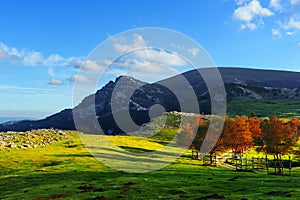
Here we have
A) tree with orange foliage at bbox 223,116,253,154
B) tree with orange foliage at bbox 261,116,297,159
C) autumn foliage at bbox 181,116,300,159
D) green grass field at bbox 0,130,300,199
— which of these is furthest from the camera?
tree with orange foliage at bbox 223,116,253,154

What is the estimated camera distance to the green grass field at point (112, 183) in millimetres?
51938

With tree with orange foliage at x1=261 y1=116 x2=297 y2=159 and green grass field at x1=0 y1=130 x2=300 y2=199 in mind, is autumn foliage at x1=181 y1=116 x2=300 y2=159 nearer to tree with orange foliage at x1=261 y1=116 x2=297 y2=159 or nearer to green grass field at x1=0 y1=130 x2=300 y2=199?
tree with orange foliage at x1=261 y1=116 x2=297 y2=159

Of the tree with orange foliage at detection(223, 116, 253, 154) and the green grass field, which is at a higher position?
the tree with orange foliage at detection(223, 116, 253, 154)

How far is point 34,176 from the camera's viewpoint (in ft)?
255

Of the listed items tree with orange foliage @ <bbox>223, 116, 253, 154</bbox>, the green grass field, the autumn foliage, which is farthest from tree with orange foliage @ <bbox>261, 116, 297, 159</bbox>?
the green grass field

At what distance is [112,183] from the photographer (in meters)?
65.4

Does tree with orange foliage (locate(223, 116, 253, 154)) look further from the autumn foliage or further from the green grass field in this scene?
the green grass field

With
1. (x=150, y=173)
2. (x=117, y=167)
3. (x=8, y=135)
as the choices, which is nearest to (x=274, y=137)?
(x=150, y=173)

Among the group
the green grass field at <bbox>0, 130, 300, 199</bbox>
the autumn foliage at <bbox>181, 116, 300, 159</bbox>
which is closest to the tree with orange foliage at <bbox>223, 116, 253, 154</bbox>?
the autumn foliage at <bbox>181, 116, 300, 159</bbox>

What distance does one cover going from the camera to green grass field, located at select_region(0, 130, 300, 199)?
51938 mm

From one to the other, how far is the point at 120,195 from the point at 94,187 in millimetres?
10667

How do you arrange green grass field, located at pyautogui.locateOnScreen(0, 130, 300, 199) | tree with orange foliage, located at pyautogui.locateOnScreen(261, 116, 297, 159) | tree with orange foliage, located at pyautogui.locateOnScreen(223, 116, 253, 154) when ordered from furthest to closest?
tree with orange foliage, located at pyautogui.locateOnScreen(223, 116, 253, 154) → tree with orange foliage, located at pyautogui.locateOnScreen(261, 116, 297, 159) → green grass field, located at pyautogui.locateOnScreen(0, 130, 300, 199)

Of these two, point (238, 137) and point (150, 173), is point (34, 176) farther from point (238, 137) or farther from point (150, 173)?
point (238, 137)

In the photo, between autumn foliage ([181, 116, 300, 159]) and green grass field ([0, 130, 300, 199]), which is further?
autumn foliage ([181, 116, 300, 159])
